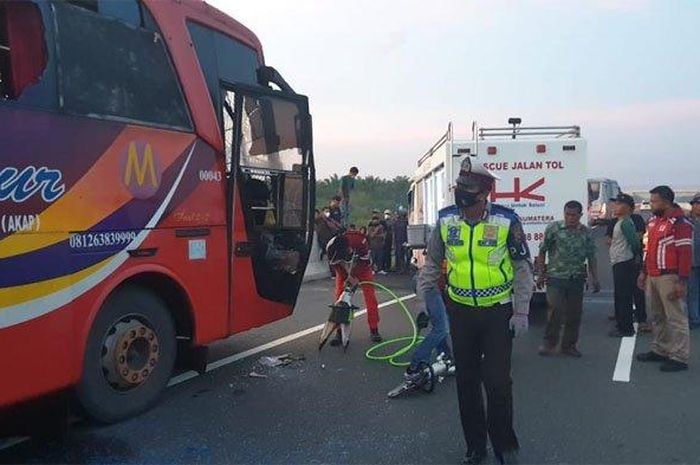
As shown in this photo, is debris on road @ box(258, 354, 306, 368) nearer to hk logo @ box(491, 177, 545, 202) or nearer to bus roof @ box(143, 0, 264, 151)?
bus roof @ box(143, 0, 264, 151)

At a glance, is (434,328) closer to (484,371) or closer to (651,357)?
(484,371)

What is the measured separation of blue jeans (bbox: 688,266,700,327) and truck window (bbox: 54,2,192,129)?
22.2 feet

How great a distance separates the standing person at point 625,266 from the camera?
8141 millimetres

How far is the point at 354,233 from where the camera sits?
7.80 m

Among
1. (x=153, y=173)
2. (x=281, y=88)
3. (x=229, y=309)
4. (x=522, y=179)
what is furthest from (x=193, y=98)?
(x=522, y=179)

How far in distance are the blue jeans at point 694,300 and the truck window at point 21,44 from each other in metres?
7.83

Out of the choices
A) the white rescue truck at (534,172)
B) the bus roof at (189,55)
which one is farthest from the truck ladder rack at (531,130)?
the bus roof at (189,55)

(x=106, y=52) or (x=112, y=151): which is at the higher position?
(x=106, y=52)

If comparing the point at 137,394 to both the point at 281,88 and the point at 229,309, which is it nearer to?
the point at 229,309

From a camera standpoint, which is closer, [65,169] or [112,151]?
[65,169]

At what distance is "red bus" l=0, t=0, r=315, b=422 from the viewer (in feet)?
13.6

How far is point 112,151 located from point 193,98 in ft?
3.62

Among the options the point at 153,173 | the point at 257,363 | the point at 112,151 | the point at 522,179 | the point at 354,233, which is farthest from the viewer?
the point at 522,179

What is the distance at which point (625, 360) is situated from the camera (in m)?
6.87
